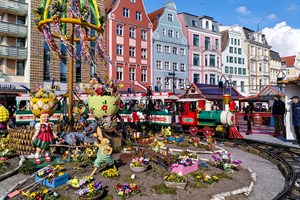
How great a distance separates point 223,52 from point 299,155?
37919 millimetres

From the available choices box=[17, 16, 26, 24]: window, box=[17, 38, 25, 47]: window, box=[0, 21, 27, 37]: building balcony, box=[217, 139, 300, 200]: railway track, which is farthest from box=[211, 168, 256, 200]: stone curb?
box=[17, 16, 26, 24]: window

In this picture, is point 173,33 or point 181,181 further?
point 173,33

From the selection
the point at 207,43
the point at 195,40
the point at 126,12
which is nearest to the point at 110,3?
the point at 126,12

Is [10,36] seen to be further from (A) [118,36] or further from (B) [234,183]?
(B) [234,183]

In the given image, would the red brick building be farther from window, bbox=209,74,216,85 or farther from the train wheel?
the train wheel

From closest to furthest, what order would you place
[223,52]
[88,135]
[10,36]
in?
[88,135] → [10,36] → [223,52]

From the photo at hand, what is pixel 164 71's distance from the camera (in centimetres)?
3753

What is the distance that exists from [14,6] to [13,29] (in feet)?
7.44

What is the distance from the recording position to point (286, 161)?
9.77 metres

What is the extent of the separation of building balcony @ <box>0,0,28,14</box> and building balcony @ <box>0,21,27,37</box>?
1.35 metres

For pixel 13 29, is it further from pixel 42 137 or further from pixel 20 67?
pixel 42 137

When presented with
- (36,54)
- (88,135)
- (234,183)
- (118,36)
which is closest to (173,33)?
(118,36)

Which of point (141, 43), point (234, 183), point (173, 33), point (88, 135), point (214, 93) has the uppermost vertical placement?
point (173, 33)

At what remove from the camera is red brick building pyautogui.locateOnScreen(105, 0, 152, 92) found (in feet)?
106
